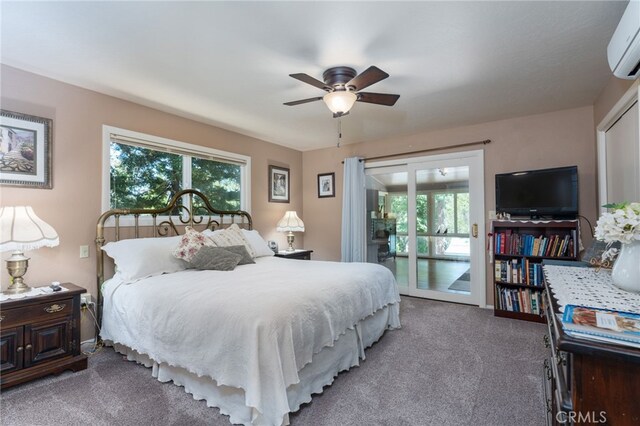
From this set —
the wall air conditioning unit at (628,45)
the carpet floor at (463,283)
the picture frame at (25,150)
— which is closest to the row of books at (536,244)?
the carpet floor at (463,283)

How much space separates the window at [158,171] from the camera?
3156 mm

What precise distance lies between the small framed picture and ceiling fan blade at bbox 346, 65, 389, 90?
9.67 feet

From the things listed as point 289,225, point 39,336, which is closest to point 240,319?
point 39,336

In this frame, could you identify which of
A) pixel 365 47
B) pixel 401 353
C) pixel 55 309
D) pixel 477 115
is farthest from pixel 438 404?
pixel 477 115

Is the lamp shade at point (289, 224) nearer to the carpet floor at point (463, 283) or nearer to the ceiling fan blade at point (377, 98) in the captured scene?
the carpet floor at point (463, 283)

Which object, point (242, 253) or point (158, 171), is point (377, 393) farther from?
point (158, 171)

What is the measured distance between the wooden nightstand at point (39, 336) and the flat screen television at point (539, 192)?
14.6 ft

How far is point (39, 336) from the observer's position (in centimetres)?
229

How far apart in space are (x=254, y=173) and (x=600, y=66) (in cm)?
397

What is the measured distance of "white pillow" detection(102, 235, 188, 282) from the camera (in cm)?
266

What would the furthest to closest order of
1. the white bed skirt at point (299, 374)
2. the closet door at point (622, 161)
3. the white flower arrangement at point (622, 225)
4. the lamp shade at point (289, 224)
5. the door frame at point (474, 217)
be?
the lamp shade at point (289, 224) < the door frame at point (474, 217) < the closet door at point (622, 161) < the white bed skirt at point (299, 374) < the white flower arrangement at point (622, 225)

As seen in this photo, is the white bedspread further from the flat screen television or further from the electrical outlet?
the flat screen television

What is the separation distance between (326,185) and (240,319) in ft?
12.8

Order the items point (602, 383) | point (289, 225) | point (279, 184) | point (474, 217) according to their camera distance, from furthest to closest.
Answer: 1. point (279, 184)
2. point (289, 225)
3. point (474, 217)
4. point (602, 383)
